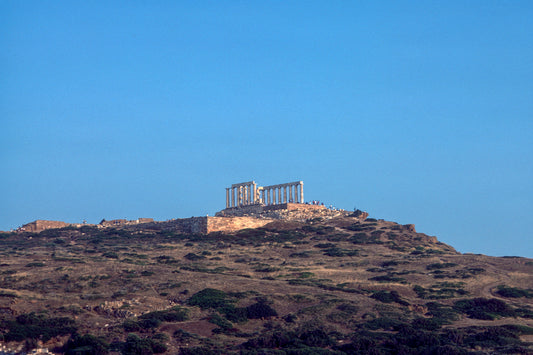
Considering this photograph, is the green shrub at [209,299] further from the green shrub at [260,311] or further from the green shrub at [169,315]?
the green shrub at [169,315]

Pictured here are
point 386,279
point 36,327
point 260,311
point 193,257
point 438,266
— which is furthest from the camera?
point 193,257

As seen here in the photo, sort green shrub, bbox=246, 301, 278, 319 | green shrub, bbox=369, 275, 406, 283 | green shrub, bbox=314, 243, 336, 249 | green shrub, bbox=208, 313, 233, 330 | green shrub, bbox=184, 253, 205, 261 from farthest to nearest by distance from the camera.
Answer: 1. green shrub, bbox=314, 243, 336, 249
2. green shrub, bbox=184, 253, 205, 261
3. green shrub, bbox=369, 275, 406, 283
4. green shrub, bbox=246, 301, 278, 319
5. green shrub, bbox=208, 313, 233, 330

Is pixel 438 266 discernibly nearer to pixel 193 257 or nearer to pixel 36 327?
pixel 193 257

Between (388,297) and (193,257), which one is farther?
(193,257)

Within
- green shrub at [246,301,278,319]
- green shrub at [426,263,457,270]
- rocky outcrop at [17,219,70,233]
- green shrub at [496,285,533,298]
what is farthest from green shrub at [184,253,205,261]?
rocky outcrop at [17,219,70,233]

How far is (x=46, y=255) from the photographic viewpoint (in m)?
46.6

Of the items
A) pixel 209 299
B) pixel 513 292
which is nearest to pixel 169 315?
pixel 209 299

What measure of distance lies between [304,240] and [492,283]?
21916 millimetres

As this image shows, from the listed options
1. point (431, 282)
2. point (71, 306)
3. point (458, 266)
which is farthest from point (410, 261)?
point (71, 306)

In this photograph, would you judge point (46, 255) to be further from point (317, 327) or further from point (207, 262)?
point (317, 327)

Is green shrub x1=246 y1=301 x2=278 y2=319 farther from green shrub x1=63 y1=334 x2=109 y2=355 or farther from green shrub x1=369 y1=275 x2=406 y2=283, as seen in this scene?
green shrub x1=369 y1=275 x2=406 y2=283

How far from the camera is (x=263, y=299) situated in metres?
32.5

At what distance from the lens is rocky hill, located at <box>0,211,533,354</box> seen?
25812mm

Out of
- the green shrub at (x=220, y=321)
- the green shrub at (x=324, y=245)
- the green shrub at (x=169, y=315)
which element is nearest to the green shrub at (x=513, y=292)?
the green shrub at (x=324, y=245)
